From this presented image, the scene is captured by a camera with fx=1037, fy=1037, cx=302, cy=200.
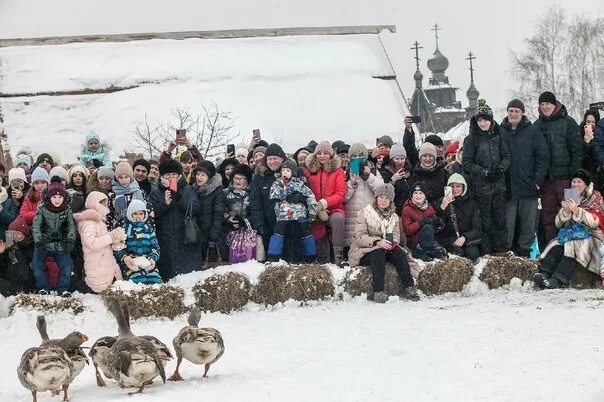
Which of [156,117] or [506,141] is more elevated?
[156,117]

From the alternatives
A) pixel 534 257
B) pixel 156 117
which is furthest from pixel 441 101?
pixel 534 257

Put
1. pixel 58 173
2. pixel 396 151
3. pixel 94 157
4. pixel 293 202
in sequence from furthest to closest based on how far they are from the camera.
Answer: pixel 94 157 < pixel 396 151 < pixel 58 173 < pixel 293 202

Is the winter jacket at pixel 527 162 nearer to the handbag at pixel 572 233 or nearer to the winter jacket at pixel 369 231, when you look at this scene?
the handbag at pixel 572 233

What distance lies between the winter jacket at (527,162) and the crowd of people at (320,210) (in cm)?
2

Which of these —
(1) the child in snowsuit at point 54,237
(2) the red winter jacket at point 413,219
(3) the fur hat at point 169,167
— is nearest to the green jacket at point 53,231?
(1) the child in snowsuit at point 54,237

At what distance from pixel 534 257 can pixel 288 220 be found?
10.9ft

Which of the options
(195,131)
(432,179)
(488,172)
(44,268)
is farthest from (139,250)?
(195,131)

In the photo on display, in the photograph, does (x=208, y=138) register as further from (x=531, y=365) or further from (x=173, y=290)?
(x=531, y=365)

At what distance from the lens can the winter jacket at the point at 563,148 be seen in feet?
41.7

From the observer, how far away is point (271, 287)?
11.4 meters

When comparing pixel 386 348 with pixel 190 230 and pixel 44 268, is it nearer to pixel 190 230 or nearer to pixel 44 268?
pixel 190 230

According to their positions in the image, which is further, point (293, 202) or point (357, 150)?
point (357, 150)

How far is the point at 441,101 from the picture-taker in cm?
10444

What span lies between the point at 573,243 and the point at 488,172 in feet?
4.98
